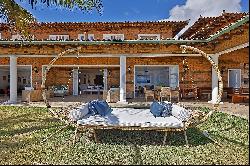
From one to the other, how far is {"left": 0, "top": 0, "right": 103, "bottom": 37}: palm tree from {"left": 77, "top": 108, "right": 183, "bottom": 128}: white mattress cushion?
3.58 meters

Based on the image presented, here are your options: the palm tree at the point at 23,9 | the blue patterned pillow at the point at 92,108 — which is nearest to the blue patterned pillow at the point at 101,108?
the blue patterned pillow at the point at 92,108

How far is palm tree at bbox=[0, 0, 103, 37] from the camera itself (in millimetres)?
8148

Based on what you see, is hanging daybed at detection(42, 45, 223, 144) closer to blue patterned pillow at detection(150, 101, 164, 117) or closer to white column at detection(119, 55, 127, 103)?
blue patterned pillow at detection(150, 101, 164, 117)

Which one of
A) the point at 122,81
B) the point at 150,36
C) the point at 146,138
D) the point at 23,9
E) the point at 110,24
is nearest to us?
the point at 146,138

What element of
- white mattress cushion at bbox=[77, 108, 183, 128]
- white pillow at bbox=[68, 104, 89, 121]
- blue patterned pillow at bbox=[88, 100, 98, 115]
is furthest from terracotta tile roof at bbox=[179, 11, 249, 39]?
white pillow at bbox=[68, 104, 89, 121]

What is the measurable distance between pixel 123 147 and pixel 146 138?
1.10 meters

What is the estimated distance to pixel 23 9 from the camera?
8641mm

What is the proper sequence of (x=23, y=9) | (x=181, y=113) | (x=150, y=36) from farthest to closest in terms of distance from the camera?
(x=150, y=36) < (x=23, y=9) < (x=181, y=113)

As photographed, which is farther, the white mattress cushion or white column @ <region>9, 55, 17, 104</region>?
white column @ <region>9, 55, 17, 104</region>

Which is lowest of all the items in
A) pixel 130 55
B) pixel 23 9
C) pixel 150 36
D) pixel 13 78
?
pixel 13 78

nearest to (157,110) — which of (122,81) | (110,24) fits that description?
(122,81)

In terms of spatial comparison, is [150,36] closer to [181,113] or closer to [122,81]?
[122,81]

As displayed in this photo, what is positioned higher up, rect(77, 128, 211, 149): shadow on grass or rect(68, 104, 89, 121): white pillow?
rect(68, 104, 89, 121): white pillow

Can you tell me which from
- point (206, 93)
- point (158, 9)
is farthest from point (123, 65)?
point (158, 9)
